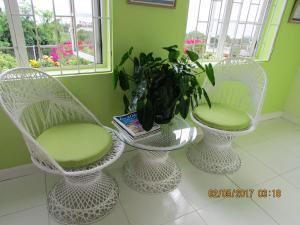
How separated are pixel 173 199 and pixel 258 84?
1.19m

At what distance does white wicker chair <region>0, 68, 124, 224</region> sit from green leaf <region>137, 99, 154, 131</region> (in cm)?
21

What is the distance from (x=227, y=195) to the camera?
1603 mm

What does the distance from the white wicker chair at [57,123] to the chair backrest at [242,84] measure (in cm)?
113

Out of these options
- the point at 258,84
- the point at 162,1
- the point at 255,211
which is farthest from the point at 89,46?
the point at 255,211

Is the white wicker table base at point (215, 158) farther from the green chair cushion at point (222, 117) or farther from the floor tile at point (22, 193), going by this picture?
the floor tile at point (22, 193)

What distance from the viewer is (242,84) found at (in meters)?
1.99

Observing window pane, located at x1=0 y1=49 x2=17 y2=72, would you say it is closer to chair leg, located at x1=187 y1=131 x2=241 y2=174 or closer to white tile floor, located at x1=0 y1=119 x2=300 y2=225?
white tile floor, located at x1=0 y1=119 x2=300 y2=225

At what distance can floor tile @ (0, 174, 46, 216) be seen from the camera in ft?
4.59

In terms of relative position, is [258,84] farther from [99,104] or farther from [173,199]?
[99,104]

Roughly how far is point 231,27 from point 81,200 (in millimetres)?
1994

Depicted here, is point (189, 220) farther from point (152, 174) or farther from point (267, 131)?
point (267, 131)

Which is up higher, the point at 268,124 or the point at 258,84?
the point at 258,84

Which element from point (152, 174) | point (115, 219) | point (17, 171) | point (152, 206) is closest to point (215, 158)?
point (152, 174)

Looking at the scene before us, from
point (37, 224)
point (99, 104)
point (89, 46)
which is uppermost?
point (89, 46)
